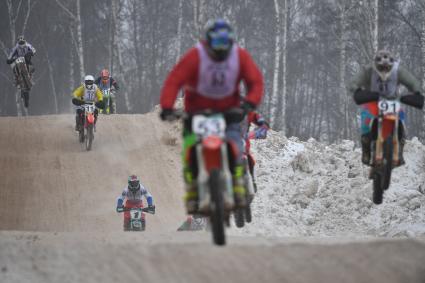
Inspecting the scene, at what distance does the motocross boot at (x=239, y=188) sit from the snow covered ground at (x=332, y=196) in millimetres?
8456

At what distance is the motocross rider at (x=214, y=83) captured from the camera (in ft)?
28.1

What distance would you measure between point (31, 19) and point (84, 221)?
30494 millimetres

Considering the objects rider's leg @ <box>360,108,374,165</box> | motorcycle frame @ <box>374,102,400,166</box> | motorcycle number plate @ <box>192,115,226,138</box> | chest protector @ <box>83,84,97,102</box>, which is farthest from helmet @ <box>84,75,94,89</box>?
motorcycle number plate @ <box>192,115,226,138</box>

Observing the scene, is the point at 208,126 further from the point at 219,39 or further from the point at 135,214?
the point at 135,214

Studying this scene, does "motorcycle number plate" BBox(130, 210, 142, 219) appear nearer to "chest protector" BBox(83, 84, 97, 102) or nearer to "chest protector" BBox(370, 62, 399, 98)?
"chest protector" BBox(83, 84, 97, 102)

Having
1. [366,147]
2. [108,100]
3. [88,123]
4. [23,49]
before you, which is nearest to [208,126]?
[366,147]

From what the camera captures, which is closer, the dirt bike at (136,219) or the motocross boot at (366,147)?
the motocross boot at (366,147)

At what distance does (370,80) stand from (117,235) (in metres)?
4.98

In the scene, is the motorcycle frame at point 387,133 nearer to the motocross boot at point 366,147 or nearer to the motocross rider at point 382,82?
the motocross rider at point 382,82

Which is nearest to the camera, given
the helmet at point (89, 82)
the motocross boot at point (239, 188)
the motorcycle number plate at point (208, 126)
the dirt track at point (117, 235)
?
the motorcycle number plate at point (208, 126)

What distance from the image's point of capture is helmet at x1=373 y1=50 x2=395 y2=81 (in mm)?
11141

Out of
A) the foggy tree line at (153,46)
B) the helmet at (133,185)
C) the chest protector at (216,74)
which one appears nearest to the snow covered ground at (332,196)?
the helmet at (133,185)

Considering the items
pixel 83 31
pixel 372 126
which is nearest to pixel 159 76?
pixel 83 31

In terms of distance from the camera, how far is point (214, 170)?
8.27 meters
